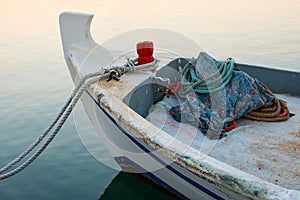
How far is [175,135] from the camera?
3.50 meters

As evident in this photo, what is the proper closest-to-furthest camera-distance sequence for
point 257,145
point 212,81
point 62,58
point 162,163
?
point 162,163 → point 257,145 → point 212,81 → point 62,58

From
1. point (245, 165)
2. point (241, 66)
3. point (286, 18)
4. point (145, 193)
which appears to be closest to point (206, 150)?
point (245, 165)

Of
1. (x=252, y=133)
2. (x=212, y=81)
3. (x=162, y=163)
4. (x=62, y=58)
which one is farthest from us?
(x=62, y=58)

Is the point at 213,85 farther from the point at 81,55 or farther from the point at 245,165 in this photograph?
the point at 81,55

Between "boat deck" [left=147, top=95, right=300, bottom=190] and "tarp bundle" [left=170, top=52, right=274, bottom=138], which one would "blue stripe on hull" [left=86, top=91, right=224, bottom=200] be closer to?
"boat deck" [left=147, top=95, right=300, bottom=190]

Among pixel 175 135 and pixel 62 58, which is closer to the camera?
pixel 175 135

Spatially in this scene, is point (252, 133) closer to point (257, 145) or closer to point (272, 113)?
point (257, 145)

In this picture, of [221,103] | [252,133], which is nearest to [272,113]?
[252,133]

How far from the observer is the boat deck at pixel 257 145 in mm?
2822

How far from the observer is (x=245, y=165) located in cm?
294

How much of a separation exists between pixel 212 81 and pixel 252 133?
2.18 feet

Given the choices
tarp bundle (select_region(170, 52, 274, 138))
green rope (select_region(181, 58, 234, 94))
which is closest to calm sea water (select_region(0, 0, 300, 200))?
tarp bundle (select_region(170, 52, 274, 138))

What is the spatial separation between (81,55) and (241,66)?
80.0 inches

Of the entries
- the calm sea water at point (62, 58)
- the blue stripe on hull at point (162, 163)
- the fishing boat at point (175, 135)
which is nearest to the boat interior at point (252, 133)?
the fishing boat at point (175, 135)
